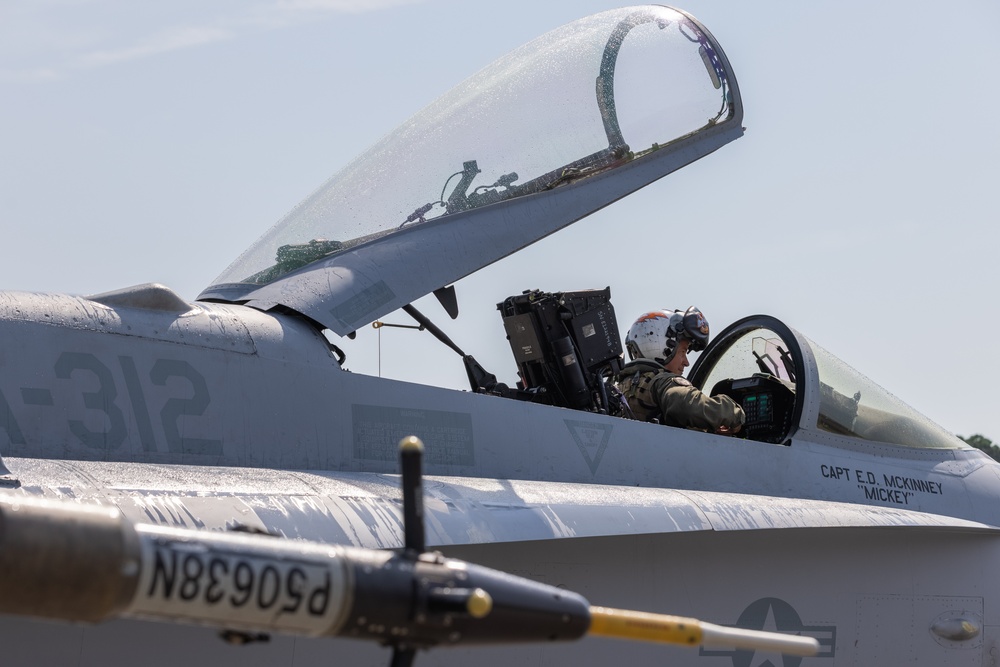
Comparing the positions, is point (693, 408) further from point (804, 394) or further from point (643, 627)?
point (643, 627)

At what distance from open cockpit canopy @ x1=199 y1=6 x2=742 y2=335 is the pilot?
1.22m

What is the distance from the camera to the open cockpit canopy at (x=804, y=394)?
7.14 metres

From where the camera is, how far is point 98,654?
384cm

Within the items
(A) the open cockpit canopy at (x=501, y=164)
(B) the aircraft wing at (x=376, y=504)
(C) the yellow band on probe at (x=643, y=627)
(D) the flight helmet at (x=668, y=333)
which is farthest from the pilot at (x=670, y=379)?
(C) the yellow band on probe at (x=643, y=627)

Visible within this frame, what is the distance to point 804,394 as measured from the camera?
7.05 metres

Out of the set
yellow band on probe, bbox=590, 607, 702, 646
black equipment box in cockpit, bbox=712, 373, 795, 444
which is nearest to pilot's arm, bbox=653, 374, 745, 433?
black equipment box in cockpit, bbox=712, 373, 795, 444

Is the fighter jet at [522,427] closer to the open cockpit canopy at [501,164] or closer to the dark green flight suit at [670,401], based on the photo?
the open cockpit canopy at [501,164]

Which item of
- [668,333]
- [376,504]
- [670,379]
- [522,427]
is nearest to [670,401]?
[670,379]

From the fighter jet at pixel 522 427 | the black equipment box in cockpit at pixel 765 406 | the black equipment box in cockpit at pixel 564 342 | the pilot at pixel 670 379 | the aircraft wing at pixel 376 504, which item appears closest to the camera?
the aircraft wing at pixel 376 504

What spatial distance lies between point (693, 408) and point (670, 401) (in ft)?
0.60

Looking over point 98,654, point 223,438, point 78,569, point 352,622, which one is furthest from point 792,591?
point 78,569

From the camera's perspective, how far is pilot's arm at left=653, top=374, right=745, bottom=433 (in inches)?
267

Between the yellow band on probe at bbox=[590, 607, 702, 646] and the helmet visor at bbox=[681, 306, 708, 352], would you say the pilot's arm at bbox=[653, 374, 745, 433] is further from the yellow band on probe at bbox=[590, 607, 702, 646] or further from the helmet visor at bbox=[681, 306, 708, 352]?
the yellow band on probe at bbox=[590, 607, 702, 646]

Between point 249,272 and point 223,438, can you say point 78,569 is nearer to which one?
point 223,438
